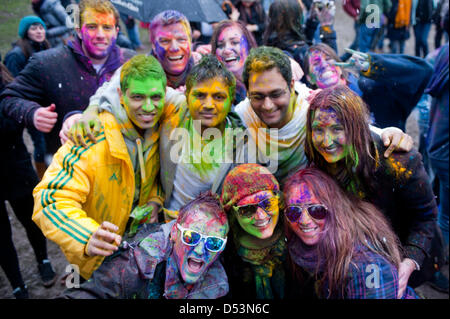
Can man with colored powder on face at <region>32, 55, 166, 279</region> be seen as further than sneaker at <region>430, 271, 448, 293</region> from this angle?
No

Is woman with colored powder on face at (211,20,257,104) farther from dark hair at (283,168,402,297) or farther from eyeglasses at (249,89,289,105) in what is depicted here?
dark hair at (283,168,402,297)

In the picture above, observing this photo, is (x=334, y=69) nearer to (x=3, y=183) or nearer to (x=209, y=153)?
(x=209, y=153)

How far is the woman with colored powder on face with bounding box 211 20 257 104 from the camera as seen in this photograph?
318 cm

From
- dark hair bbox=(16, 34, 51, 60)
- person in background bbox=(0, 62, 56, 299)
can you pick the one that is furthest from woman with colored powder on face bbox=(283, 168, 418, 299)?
dark hair bbox=(16, 34, 51, 60)

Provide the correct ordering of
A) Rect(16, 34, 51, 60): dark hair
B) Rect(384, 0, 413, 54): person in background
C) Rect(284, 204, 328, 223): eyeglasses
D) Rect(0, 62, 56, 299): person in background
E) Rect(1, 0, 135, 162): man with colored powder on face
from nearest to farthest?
Rect(284, 204, 328, 223): eyeglasses, Rect(1, 0, 135, 162): man with colored powder on face, Rect(0, 62, 56, 299): person in background, Rect(16, 34, 51, 60): dark hair, Rect(384, 0, 413, 54): person in background

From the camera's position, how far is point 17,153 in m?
→ 3.09

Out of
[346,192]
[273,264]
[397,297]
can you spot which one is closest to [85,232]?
[273,264]

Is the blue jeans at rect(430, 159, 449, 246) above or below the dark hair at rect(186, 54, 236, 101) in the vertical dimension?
below

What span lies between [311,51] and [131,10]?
1708 mm

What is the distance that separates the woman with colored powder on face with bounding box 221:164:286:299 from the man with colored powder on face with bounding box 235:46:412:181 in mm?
351

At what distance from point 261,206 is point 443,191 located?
7.55ft

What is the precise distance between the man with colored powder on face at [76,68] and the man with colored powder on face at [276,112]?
124 cm

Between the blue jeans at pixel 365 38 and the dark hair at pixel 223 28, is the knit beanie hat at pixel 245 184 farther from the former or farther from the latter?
the blue jeans at pixel 365 38

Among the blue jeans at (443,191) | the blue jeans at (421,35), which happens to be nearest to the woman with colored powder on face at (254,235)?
the blue jeans at (443,191)
